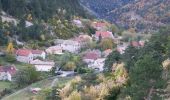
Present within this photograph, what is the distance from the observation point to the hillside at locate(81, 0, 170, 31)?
15650cm

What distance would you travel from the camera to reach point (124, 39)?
285 feet

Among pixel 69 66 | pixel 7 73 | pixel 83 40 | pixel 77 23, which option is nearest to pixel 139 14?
pixel 77 23

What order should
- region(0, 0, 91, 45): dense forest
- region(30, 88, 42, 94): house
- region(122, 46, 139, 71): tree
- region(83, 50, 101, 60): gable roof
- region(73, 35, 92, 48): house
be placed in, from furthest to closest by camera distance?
region(73, 35, 92, 48): house
region(0, 0, 91, 45): dense forest
region(83, 50, 101, 60): gable roof
region(30, 88, 42, 94): house
region(122, 46, 139, 71): tree

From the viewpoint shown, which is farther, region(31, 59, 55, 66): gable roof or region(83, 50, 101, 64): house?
region(83, 50, 101, 64): house

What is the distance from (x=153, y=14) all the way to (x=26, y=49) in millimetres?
102725

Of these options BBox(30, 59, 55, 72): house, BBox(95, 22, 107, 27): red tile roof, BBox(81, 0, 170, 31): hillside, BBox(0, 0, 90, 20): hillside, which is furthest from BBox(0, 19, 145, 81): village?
BBox(81, 0, 170, 31): hillside

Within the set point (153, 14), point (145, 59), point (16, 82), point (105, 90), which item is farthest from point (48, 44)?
point (153, 14)

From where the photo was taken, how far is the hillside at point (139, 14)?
156 meters

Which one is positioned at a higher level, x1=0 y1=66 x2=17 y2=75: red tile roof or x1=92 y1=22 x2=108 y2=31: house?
x1=92 y1=22 x2=108 y2=31: house

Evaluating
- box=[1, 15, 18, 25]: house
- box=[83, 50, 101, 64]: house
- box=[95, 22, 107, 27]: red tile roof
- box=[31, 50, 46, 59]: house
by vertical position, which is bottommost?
box=[83, 50, 101, 64]: house

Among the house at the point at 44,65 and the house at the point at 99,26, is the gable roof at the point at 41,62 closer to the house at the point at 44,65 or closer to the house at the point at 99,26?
the house at the point at 44,65

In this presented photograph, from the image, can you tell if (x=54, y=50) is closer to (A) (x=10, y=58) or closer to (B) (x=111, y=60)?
(A) (x=10, y=58)

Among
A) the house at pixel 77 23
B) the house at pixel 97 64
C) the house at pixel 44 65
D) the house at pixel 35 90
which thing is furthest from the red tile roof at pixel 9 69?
the house at pixel 77 23

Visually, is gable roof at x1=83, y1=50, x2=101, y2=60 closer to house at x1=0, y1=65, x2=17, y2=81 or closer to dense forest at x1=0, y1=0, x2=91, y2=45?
house at x1=0, y1=65, x2=17, y2=81
